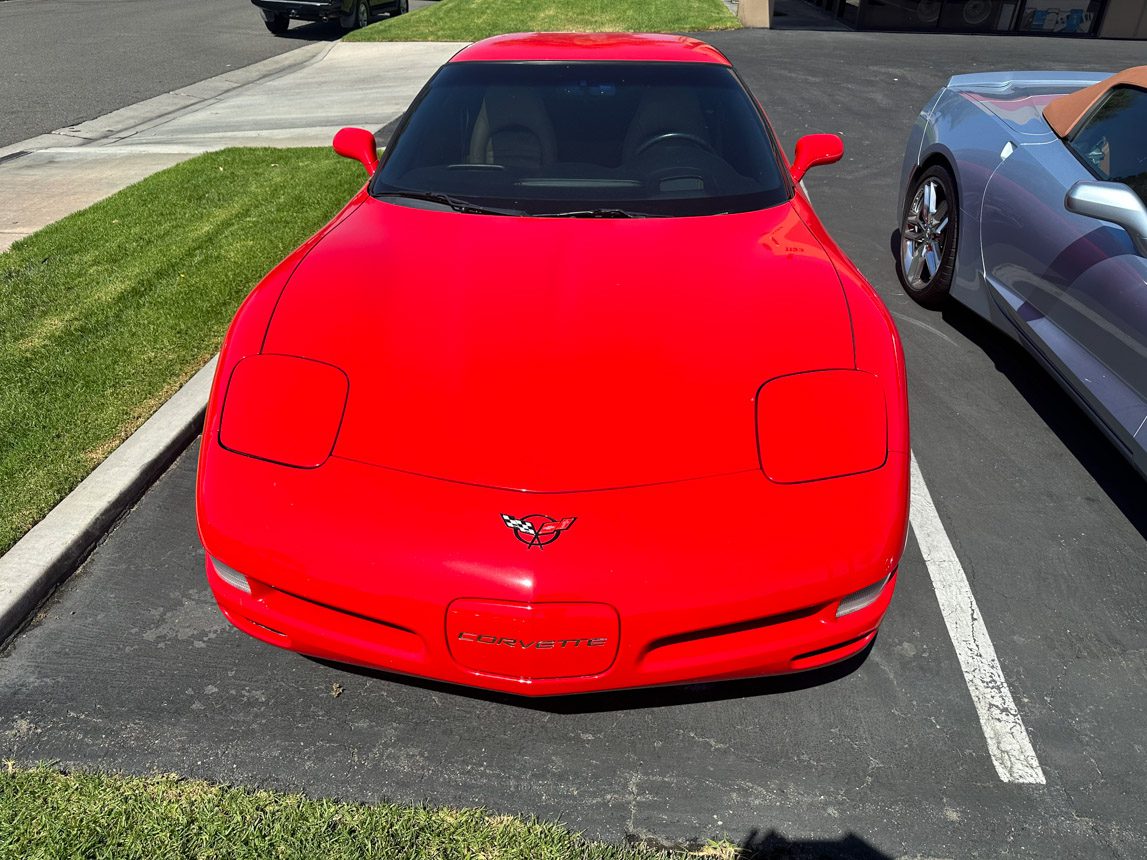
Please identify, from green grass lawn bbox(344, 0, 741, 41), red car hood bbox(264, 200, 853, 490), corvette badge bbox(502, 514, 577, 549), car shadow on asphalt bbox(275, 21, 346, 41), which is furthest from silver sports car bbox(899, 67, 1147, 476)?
car shadow on asphalt bbox(275, 21, 346, 41)

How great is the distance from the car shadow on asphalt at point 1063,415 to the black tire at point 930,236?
8.6 inches

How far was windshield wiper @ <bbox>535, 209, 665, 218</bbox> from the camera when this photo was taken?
9.84 ft

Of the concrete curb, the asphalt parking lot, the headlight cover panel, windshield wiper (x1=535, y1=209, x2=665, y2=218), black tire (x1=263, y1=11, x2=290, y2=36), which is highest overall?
windshield wiper (x1=535, y1=209, x2=665, y2=218)

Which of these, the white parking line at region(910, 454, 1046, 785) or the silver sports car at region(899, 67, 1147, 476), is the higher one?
the silver sports car at region(899, 67, 1147, 476)

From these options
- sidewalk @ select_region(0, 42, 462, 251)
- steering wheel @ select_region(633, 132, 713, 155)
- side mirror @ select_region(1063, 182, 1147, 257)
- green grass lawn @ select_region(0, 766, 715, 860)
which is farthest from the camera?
sidewalk @ select_region(0, 42, 462, 251)

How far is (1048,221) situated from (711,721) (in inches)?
105

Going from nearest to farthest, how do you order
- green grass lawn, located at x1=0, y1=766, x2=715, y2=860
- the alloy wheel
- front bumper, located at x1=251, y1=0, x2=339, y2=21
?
green grass lawn, located at x1=0, y1=766, x2=715, y2=860, the alloy wheel, front bumper, located at x1=251, y1=0, x2=339, y2=21

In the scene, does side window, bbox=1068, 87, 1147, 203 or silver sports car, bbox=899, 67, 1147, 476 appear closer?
silver sports car, bbox=899, 67, 1147, 476

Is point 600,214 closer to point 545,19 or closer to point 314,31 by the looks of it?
point 545,19

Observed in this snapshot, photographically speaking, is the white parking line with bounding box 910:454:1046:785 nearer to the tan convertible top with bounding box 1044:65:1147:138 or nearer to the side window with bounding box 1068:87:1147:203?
the side window with bounding box 1068:87:1147:203

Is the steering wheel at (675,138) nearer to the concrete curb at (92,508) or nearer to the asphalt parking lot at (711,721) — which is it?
the asphalt parking lot at (711,721)

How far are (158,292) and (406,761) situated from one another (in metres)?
3.59

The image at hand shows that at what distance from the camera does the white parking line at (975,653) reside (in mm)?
2297

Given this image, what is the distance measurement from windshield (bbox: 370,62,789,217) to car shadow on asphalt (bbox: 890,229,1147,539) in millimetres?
1709
